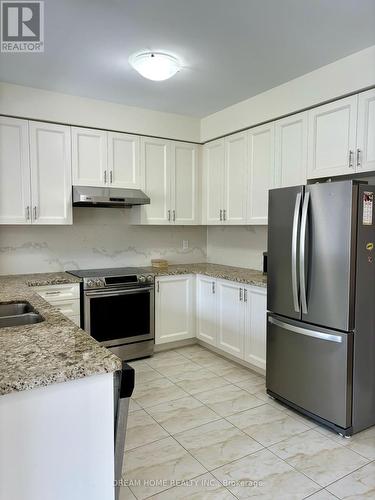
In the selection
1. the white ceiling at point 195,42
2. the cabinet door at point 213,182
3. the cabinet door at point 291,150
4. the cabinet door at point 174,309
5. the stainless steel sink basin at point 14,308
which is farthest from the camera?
the cabinet door at point 213,182

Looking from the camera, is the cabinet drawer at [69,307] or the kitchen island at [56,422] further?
the cabinet drawer at [69,307]

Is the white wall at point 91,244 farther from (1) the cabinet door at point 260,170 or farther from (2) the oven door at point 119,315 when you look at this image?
(1) the cabinet door at point 260,170

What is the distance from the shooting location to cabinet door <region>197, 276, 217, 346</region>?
3.70m

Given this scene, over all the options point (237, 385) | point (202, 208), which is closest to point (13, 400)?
point (237, 385)

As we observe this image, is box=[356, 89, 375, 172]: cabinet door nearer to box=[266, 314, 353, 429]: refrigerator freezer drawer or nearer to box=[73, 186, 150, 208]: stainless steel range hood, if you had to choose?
box=[266, 314, 353, 429]: refrigerator freezer drawer

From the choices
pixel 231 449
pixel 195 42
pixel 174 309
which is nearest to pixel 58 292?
pixel 174 309

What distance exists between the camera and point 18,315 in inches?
77.8

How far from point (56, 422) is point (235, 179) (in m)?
3.04

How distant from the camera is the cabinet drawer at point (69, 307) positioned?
10.6 feet

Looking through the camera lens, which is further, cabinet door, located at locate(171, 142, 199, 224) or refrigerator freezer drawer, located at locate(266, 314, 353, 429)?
cabinet door, located at locate(171, 142, 199, 224)

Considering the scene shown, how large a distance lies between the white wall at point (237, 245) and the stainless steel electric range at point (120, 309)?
110 centimetres

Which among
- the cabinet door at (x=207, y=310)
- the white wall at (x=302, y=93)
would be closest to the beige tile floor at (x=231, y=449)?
the cabinet door at (x=207, y=310)

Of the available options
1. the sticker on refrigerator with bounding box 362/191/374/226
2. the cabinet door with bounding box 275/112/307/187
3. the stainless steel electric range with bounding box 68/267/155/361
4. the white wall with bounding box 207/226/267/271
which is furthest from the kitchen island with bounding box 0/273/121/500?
the white wall with bounding box 207/226/267/271

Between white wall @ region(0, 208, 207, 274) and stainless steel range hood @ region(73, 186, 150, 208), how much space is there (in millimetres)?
382
